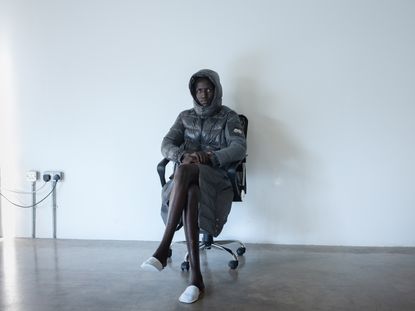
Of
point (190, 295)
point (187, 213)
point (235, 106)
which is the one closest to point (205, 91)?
point (235, 106)

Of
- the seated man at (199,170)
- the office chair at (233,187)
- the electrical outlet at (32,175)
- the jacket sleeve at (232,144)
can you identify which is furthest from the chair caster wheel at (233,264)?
the electrical outlet at (32,175)

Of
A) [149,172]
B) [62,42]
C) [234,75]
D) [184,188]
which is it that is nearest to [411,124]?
[234,75]

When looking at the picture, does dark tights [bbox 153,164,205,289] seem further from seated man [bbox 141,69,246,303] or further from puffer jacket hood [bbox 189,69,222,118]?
puffer jacket hood [bbox 189,69,222,118]

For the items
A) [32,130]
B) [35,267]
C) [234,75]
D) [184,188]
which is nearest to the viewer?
[184,188]

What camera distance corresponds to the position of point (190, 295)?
199 centimetres

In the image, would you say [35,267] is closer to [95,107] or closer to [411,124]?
[95,107]

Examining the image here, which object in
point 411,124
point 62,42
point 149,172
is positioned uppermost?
point 62,42

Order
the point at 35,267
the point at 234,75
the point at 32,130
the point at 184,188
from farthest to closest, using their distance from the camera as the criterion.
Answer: the point at 32,130, the point at 234,75, the point at 35,267, the point at 184,188

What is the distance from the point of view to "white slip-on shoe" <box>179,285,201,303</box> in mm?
1979

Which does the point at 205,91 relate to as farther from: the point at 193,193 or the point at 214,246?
the point at 214,246

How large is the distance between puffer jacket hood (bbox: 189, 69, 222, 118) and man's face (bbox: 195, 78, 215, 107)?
33 millimetres

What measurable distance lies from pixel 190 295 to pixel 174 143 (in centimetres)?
122

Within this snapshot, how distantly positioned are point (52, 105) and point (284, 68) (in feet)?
6.90

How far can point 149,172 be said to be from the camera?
3268 millimetres
